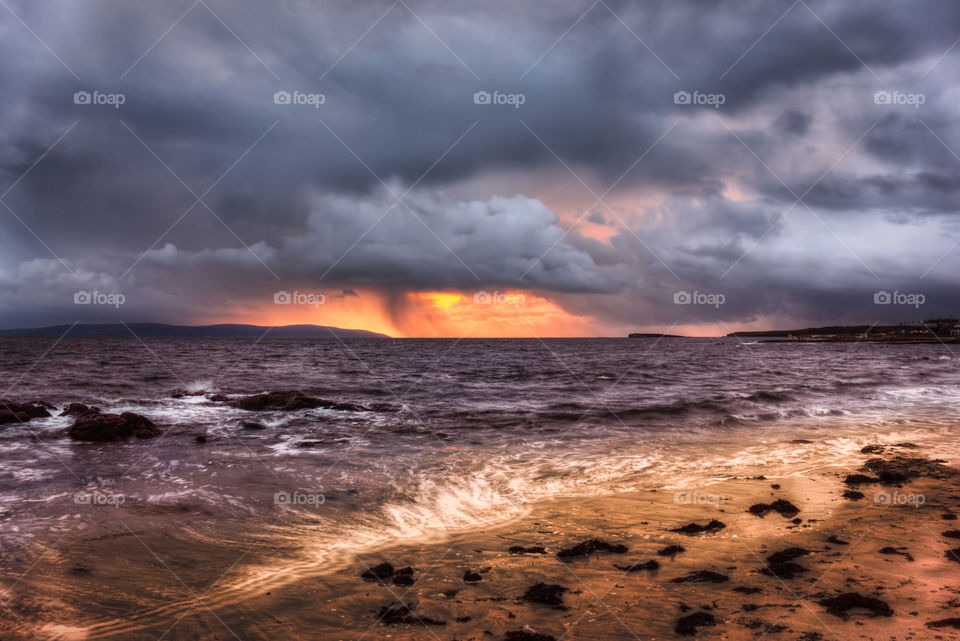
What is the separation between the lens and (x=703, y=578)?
5547 mm

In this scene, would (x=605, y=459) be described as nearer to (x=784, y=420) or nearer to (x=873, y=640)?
(x=873, y=640)

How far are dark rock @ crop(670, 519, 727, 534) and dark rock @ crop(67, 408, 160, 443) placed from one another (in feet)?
52.6

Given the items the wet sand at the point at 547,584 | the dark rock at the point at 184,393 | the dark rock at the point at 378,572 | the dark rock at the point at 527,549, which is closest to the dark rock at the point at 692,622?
the wet sand at the point at 547,584

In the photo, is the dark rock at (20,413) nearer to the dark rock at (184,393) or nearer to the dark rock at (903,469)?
the dark rock at (184,393)

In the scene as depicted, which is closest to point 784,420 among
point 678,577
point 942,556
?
point 942,556

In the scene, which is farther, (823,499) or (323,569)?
(823,499)

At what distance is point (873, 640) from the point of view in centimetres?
Result: 414

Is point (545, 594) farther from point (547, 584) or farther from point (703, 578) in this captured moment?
point (703, 578)

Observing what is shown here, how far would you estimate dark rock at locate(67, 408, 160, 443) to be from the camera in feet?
49.2

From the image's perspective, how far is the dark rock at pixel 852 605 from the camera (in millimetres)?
4604

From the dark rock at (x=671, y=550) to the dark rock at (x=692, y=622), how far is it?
5.10 ft

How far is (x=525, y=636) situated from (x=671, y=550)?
2825mm

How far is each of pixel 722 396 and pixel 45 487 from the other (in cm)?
2679

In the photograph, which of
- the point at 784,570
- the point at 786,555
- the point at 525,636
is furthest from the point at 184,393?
the point at 784,570
